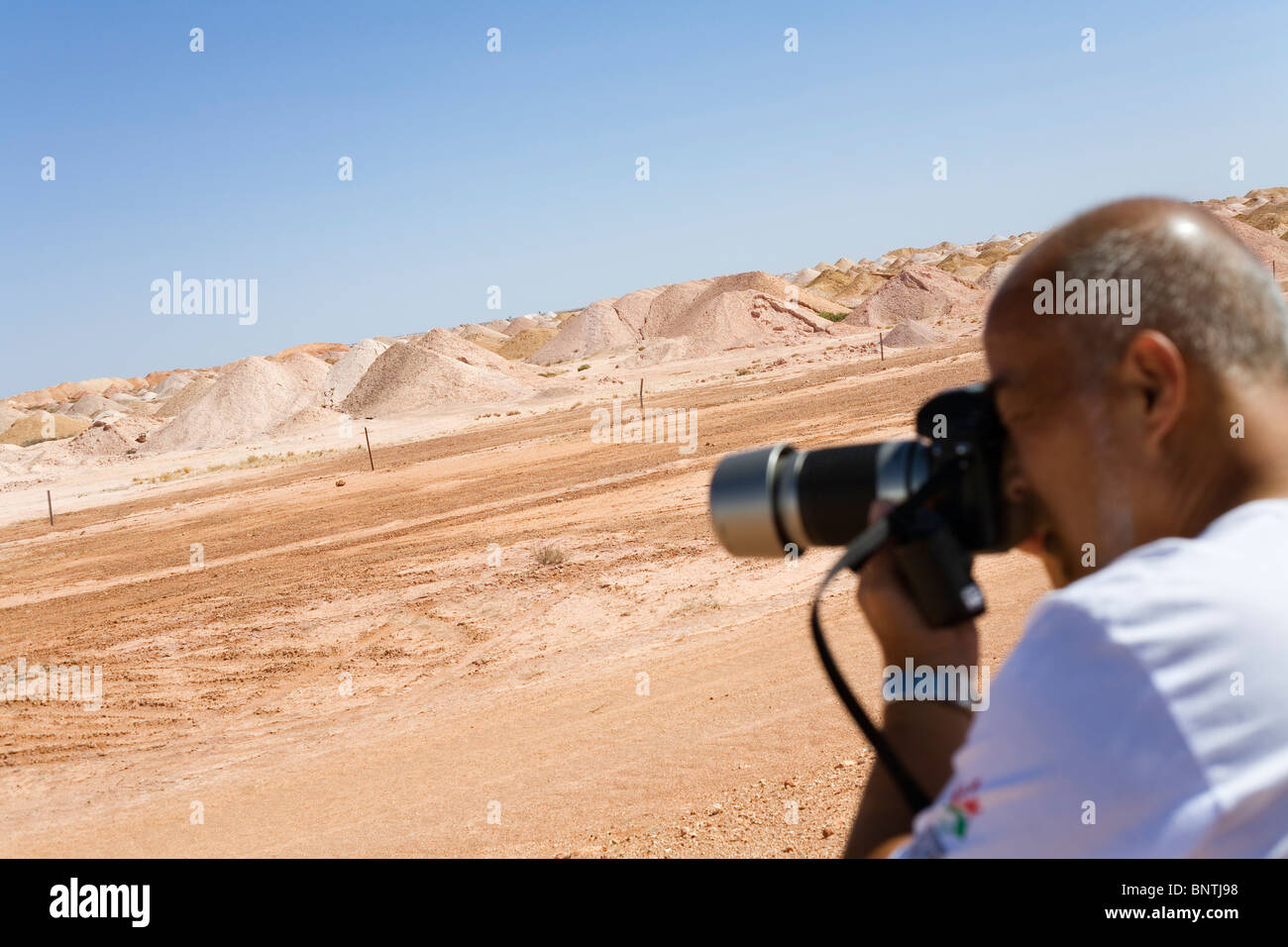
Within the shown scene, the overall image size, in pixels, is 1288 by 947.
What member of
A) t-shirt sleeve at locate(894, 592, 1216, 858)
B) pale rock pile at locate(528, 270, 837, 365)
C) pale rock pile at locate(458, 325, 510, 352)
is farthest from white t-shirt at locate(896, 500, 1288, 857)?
pale rock pile at locate(458, 325, 510, 352)

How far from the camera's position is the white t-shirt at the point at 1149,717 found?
35.4 inches

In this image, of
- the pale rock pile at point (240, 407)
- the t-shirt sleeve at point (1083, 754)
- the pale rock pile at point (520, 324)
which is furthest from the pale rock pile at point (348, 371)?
the pale rock pile at point (520, 324)

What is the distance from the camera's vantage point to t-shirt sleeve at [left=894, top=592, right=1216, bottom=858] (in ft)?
2.94

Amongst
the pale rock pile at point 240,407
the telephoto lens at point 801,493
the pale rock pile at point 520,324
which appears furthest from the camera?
the pale rock pile at point 520,324

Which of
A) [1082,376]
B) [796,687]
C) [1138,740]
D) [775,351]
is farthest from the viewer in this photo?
[775,351]

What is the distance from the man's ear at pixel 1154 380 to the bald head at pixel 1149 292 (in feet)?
0.05

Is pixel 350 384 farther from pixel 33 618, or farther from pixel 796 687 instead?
pixel 796 687

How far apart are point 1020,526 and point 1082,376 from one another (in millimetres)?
258

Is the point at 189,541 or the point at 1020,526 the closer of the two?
the point at 1020,526

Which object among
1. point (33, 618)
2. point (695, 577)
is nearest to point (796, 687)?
point (695, 577)

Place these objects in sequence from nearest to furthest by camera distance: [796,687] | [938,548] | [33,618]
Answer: [938,548]
[796,687]
[33,618]

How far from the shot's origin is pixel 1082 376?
3.71 feet

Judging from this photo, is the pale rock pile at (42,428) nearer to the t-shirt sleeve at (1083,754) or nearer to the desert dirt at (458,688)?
the desert dirt at (458,688)
